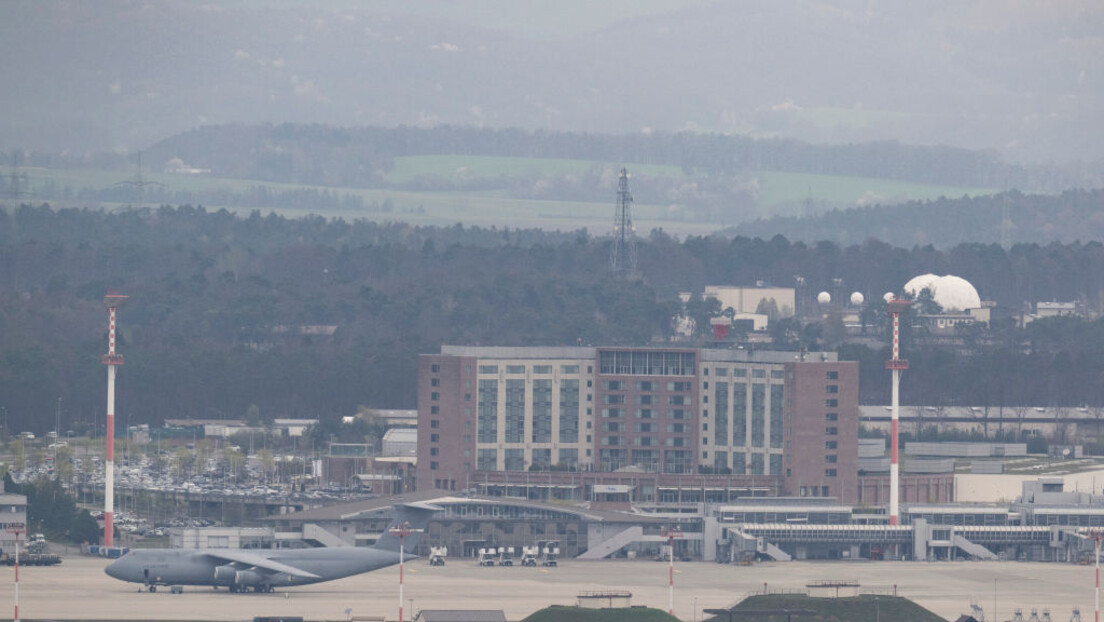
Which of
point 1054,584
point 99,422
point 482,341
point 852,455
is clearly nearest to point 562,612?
point 1054,584

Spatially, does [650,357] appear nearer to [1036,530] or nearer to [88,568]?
[1036,530]

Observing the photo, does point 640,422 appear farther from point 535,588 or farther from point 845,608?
point 845,608

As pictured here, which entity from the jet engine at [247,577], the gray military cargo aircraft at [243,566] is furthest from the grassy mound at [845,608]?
the jet engine at [247,577]

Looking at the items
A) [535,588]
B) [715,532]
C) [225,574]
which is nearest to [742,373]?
[715,532]

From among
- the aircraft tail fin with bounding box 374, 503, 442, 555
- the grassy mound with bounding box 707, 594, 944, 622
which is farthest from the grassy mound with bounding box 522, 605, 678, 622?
the aircraft tail fin with bounding box 374, 503, 442, 555

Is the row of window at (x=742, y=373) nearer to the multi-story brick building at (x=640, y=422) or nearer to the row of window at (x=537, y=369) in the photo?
the multi-story brick building at (x=640, y=422)

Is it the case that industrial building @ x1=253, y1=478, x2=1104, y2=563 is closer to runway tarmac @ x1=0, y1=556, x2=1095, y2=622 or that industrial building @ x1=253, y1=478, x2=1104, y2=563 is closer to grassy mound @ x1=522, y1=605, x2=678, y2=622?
runway tarmac @ x1=0, y1=556, x2=1095, y2=622
